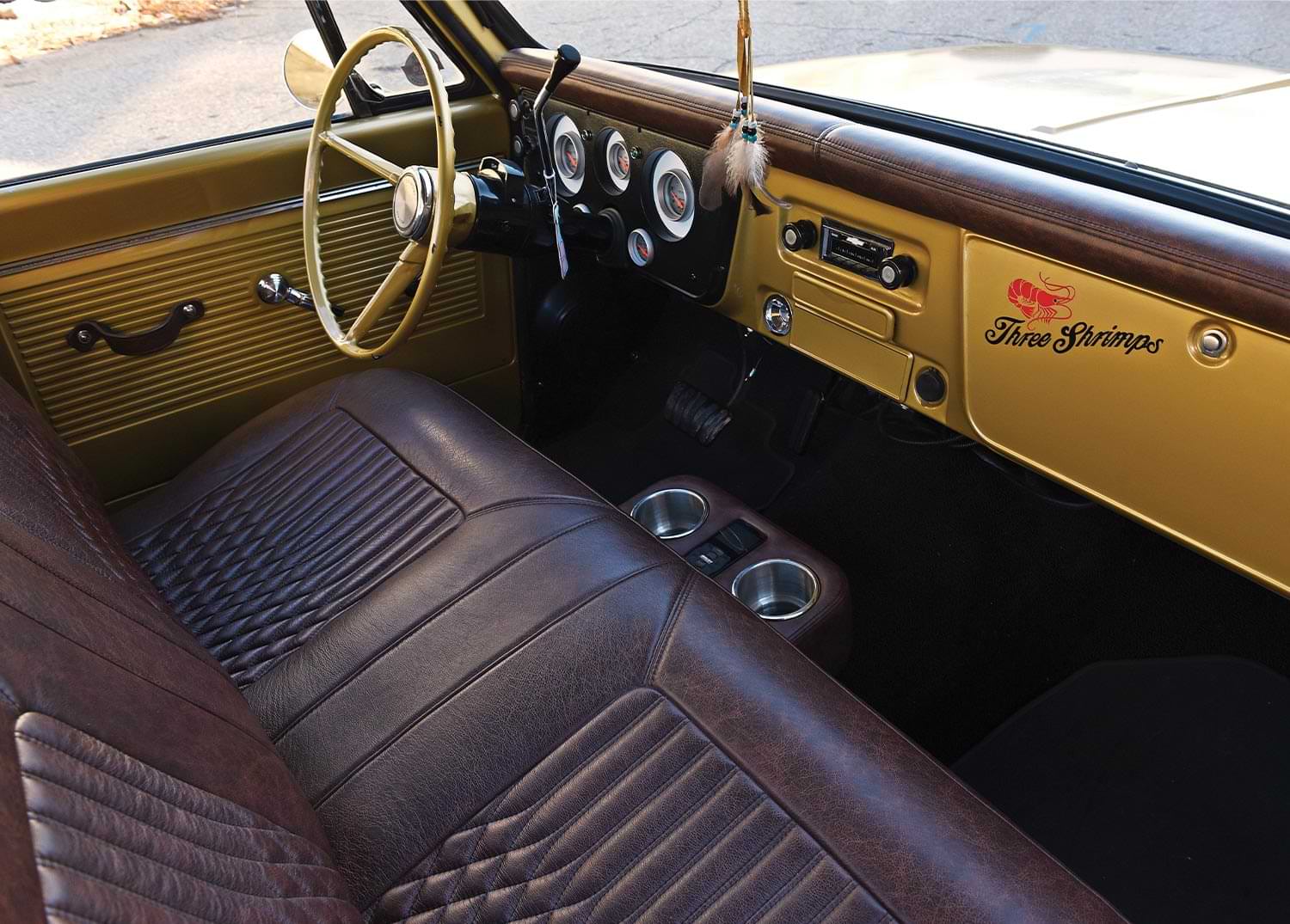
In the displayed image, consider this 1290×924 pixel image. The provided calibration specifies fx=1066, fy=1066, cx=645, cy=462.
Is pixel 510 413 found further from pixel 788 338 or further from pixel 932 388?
pixel 932 388

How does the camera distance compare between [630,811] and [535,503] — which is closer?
[630,811]

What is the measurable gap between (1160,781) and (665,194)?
1200 millimetres

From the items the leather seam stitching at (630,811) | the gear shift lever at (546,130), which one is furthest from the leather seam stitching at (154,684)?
the gear shift lever at (546,130)

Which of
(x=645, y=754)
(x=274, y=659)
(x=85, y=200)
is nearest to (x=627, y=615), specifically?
(x=645, y=754)

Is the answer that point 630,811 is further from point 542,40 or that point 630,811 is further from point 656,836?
point 542,40

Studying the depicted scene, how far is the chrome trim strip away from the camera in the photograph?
1.64 metres

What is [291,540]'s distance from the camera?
1.42 meters

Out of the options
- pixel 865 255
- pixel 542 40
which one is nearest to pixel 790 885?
pixel 865 255

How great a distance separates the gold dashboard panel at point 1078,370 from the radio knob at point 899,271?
0.01 metres

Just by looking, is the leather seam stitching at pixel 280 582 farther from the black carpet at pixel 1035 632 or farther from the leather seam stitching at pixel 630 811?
the black carpet at pixel 1035 632

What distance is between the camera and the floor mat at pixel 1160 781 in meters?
1.46

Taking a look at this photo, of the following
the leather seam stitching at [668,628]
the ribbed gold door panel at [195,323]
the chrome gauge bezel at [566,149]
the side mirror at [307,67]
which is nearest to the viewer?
the leather seam stitching at [668,628]

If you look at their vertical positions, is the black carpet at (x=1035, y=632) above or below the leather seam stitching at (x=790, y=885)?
below

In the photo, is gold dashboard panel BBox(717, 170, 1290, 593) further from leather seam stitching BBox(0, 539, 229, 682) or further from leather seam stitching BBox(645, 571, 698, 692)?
leather seam stitching BBox(0, 539, 229, 682)
